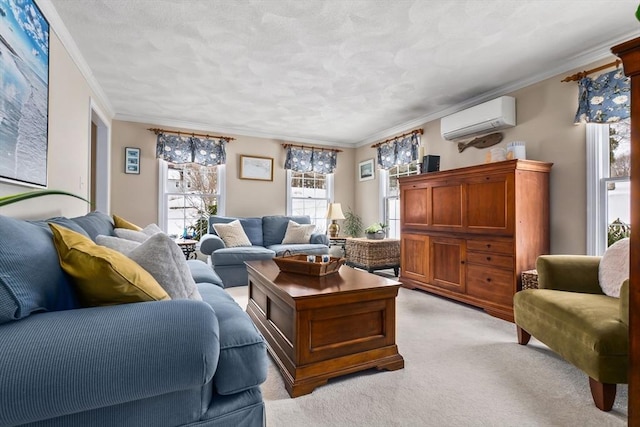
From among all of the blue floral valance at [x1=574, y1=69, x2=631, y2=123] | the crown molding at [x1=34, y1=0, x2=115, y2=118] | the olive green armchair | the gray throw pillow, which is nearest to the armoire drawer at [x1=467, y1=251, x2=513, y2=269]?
the olive green armchair

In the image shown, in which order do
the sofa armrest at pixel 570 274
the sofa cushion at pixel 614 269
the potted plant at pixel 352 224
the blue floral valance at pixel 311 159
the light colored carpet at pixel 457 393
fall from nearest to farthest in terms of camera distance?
the light colored carpet at pixel 457 393
the sofa cushion at pixel 614 269
the sofa armrest at pixel 570 274
the blue floral valance at pixel 311 159
the potted plant at pixel 352 224

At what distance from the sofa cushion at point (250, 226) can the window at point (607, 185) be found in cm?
407

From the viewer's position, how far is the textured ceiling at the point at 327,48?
222 cm

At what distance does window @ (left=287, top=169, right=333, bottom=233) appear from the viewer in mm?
5824

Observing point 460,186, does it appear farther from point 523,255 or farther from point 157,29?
point 157,29

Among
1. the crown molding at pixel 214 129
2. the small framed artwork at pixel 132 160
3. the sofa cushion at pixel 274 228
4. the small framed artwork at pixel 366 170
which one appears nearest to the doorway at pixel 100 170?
the small framed artwork at pixel 132 160

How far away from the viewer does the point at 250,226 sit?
4980 millimetres

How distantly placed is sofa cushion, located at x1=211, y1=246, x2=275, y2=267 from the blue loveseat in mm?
2901

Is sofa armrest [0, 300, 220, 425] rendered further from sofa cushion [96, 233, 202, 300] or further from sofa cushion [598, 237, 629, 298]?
A: sofa cushion [598, 237, 629, 298]

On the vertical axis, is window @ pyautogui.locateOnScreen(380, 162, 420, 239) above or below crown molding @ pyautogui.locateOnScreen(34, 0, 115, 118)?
below

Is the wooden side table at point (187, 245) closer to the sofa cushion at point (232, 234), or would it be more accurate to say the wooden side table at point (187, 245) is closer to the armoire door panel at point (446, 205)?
the sofa cushion at point (232, 234)

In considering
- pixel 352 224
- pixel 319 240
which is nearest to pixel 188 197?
pixel 319 240

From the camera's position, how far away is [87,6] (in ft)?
7.25

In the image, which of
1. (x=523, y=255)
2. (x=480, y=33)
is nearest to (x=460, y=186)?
(x=523, y=255)
